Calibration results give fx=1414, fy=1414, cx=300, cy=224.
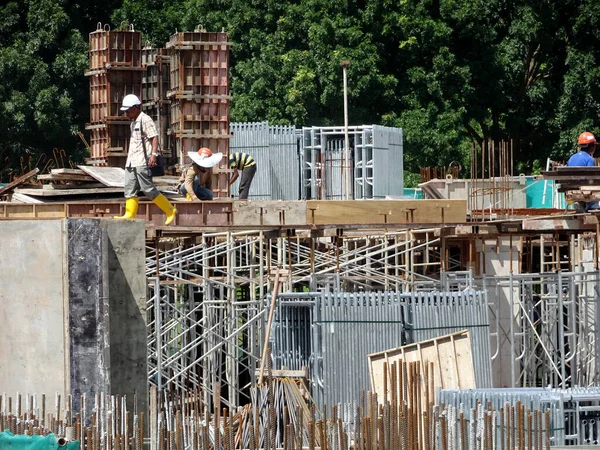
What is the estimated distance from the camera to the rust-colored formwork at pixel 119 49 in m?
29.1

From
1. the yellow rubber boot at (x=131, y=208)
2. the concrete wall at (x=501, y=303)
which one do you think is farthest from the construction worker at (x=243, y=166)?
the yellow rubber boot at (x=131, y=208)

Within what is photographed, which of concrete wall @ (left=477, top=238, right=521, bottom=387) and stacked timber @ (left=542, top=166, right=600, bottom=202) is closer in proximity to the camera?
stacked timber @ (left=542, top=166, right=600, bottom=202)

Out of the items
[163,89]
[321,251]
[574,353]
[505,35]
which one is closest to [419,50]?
[505,35]

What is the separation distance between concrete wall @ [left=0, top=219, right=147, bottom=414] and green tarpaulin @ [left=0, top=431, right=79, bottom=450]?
2671 mm

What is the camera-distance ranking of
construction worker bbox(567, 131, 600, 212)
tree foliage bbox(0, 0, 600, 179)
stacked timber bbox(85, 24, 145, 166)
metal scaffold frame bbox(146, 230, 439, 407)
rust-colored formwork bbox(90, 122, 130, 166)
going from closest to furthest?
construction worker bbox(567, 131, 600, 212) < metal scaffold frame bbox(146, 230, 439, 407) < rust-colored formwork bbox(90, 122, 130, 166) < stacked timber bbox(85, 24, 145, 166) < tree foliage bbox(0, 0, 600, 179)

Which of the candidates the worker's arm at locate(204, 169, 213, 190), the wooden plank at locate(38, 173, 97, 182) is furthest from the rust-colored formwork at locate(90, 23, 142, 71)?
the wooden plank at locate(38, 173, 97, 182)

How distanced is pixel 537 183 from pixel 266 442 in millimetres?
21178

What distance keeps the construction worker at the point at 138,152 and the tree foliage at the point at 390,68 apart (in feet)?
65.3

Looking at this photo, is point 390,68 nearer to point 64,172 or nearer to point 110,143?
point 110,143

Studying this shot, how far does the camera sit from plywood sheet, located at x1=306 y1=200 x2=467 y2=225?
22.3 m

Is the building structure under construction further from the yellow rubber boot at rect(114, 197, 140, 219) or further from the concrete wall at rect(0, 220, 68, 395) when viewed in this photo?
the yellow rubber boot at rect(114, 197, 140, 219)

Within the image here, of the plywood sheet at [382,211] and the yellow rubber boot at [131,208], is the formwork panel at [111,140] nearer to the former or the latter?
the plywood sheet at [382,211]

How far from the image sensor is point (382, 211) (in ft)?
73.7

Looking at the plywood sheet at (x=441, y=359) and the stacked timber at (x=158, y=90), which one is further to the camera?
the stacked timber at (x=158, y=90)
